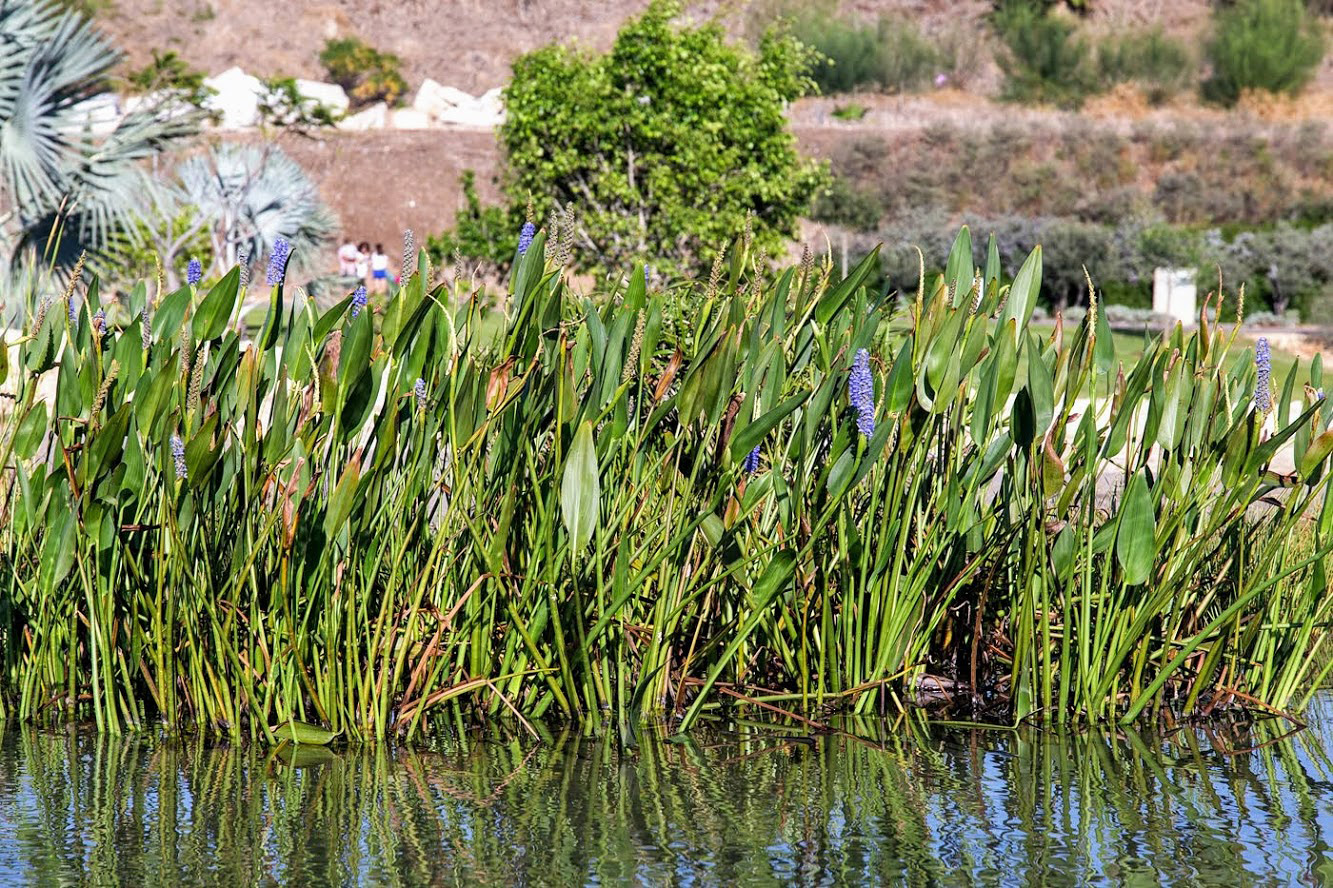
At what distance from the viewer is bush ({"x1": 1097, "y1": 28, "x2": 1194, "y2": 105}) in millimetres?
38684

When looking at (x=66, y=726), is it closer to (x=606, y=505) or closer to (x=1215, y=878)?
(x=606, y=505)

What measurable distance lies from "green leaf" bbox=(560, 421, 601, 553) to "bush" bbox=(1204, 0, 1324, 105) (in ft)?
127

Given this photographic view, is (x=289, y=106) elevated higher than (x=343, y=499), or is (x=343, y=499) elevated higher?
A: (x=289, y=106)

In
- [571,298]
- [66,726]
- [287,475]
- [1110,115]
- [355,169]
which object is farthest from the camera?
[1110,115]

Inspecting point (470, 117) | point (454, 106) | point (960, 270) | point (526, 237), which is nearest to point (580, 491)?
point (526, 237)

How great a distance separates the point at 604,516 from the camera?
278 centimetres

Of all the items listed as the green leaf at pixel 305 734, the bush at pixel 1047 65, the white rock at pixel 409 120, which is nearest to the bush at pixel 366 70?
the white rock at pixel 409 120

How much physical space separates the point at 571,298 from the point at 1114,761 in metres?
1.39

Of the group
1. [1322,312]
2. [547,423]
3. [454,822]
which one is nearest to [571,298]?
[547,423]

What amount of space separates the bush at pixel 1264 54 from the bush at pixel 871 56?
7.02 meters

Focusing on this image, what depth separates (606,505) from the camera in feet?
9.07

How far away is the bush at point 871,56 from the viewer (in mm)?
38750

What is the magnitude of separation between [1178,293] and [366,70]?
90.3 ft

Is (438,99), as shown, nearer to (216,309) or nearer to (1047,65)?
(1047,65)
